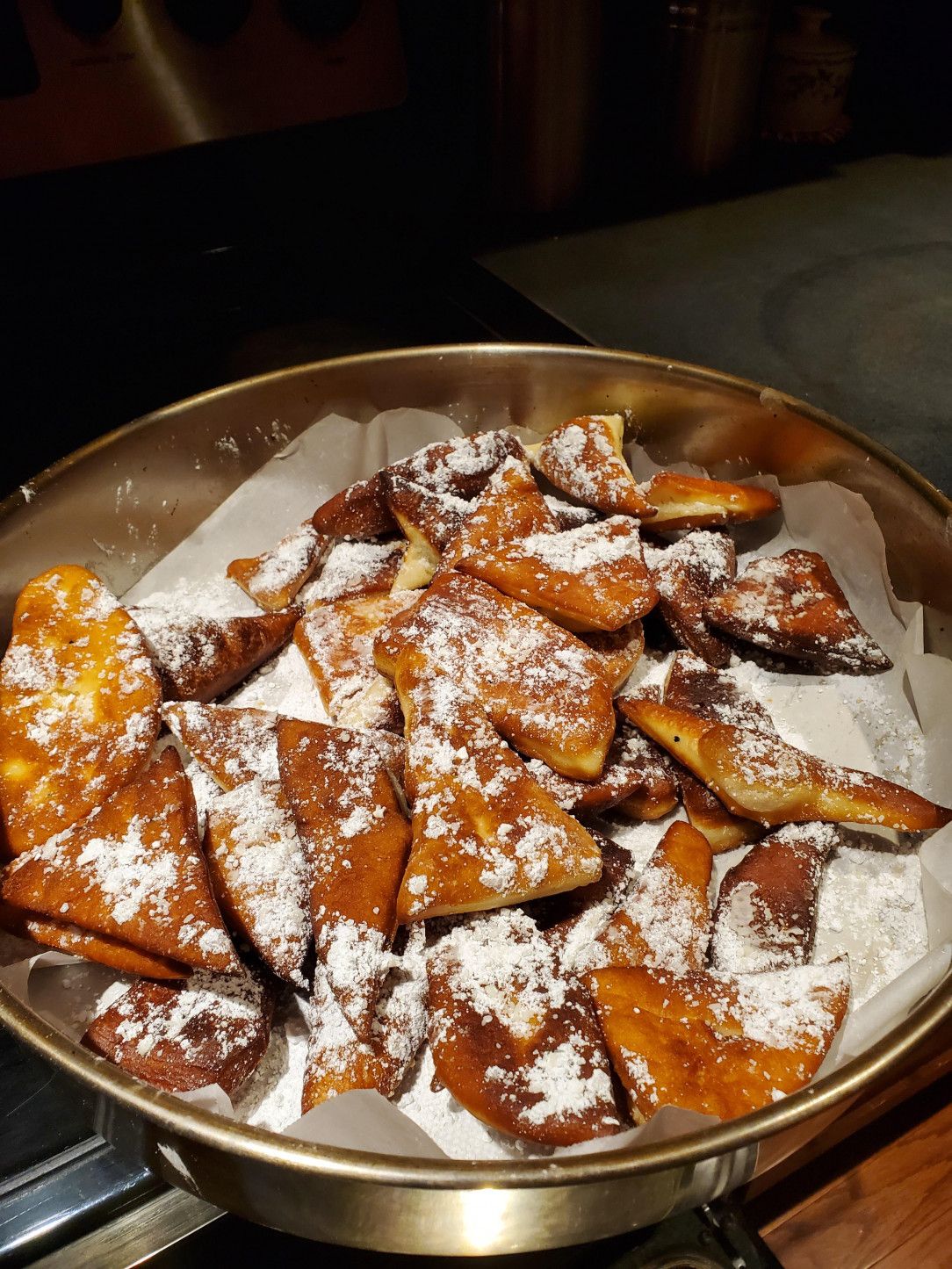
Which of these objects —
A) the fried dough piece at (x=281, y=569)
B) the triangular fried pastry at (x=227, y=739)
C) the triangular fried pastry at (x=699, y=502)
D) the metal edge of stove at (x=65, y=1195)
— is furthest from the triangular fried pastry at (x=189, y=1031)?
the triangular fried pastry at (x=699, y=502)

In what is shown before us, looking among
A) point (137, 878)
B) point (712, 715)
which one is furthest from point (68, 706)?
point (712, 715)

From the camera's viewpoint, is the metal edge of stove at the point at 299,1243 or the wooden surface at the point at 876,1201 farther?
the wooden surface at the point at 876,1201

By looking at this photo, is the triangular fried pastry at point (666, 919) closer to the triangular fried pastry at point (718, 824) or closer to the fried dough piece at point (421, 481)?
the triangular fried pastry at point (718, 824)

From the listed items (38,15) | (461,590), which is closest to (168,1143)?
(461,590)

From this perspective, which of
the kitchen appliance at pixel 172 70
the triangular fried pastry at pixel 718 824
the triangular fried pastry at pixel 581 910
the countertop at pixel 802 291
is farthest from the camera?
the countertop at pixel 802 291

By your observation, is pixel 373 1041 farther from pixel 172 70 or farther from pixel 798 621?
pixel 172 70

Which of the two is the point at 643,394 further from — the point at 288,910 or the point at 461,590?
the point at 288,910

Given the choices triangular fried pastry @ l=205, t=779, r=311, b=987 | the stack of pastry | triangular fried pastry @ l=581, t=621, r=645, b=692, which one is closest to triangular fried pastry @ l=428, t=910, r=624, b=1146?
the stack of pastry
